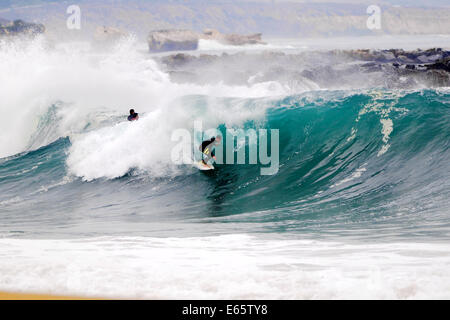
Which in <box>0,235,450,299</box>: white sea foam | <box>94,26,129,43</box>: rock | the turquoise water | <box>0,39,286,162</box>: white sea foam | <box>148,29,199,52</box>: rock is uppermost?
<box>94,26,129,43</box>: rock

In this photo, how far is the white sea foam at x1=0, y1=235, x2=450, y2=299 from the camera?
4113 millimetres

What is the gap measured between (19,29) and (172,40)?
2720cm

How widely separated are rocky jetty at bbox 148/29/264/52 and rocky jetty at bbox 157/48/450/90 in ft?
Answer: 88.2

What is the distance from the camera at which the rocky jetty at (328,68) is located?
34.7m

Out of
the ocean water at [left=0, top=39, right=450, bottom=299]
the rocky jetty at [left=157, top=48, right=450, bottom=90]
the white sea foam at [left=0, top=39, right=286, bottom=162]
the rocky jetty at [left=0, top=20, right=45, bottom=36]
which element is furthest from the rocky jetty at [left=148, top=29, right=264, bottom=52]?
the ocean water at [left=0, top=39, right=450, bottom=299]

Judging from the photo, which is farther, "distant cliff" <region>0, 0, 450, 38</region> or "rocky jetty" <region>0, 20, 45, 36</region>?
"distant cliff" <region>0, 0, 450, 38</region>

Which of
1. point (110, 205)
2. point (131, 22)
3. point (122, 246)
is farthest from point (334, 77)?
point (131, 22)

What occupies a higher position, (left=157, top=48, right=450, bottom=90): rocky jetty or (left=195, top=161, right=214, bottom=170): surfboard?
(left=157, top=48, right=450, bottom=90): rocky jetty

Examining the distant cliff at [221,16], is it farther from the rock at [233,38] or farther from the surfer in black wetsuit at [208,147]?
the surfer in black wetsuit at [208,147]

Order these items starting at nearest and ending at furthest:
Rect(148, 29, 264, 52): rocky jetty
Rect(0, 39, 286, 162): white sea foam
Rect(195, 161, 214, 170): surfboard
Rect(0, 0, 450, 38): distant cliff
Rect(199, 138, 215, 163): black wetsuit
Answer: Rect(199, 138, 215, 163): black wetsuit, Rect(195, 161, 214, 170): surfboard, Rect(0, 39, 286, 162): white sea foam, Rect(148, 29, 264, 52): rocky jetty, Rect(0, 0, 450, 38): distant cliff

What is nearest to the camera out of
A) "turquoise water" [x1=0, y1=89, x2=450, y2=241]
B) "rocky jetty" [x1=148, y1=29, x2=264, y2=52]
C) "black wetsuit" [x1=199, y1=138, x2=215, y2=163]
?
"turquoise water" [x1=0, y1=89, x2=450, y2=241]

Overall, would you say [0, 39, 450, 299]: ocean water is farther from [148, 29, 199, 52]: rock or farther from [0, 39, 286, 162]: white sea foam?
[148, 29, 199, 52]: rock

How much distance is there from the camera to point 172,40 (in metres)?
97.1
